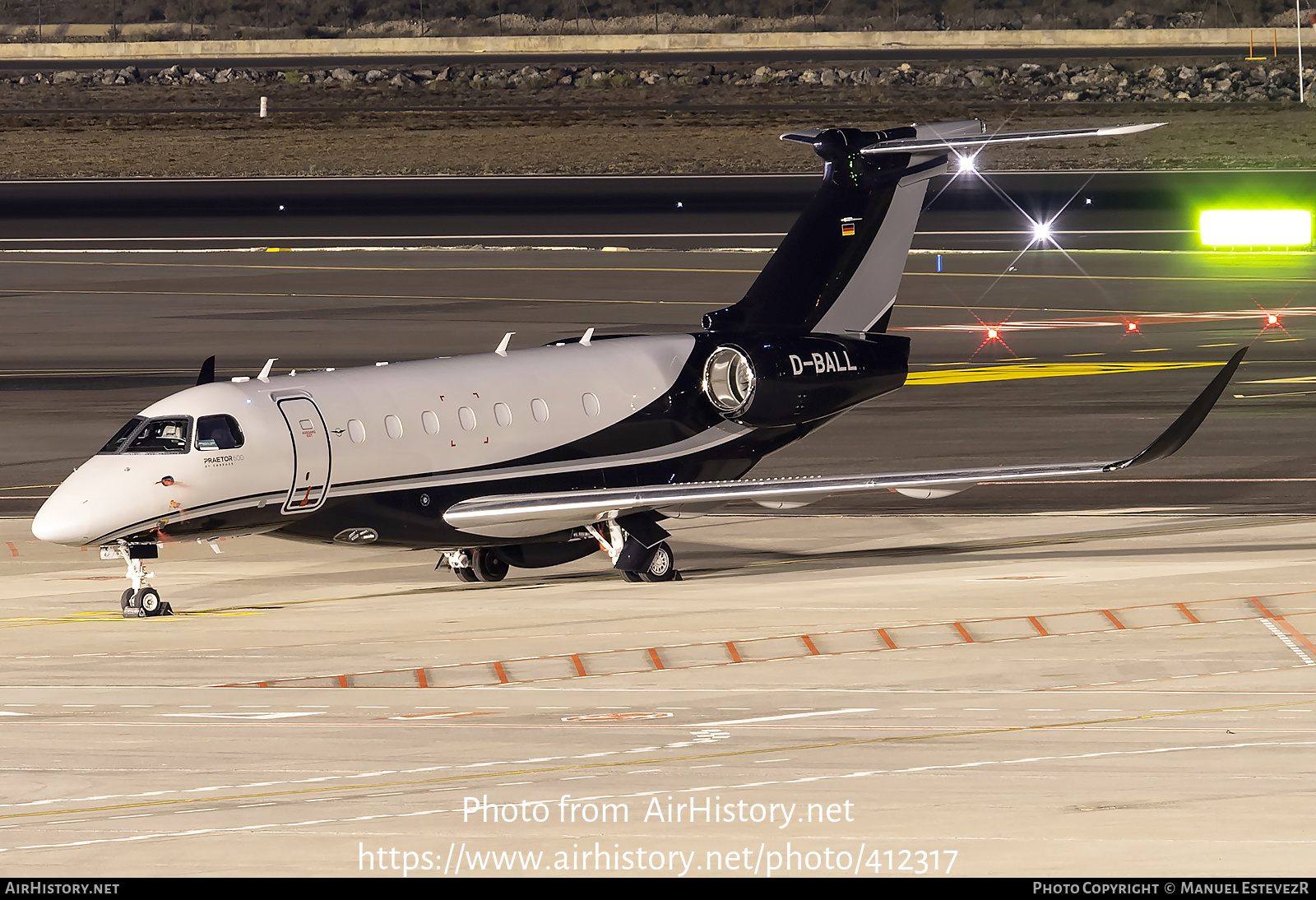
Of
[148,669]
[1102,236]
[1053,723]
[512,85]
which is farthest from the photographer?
[512,85]

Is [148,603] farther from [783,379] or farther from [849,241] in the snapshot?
[849,241]

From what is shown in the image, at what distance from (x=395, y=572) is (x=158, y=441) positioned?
4798 mm

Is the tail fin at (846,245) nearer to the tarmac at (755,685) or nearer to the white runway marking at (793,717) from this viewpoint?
the tarmac at (755,685)

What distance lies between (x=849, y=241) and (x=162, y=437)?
11.7 meters

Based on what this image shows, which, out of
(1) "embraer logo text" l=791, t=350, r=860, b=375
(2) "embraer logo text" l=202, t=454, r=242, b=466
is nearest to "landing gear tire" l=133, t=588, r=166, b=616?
(2) "embraer logo text" l=202, t=454, r=242, b=466

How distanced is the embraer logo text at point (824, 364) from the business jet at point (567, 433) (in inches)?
1.2

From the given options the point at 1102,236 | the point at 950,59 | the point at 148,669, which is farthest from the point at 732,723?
the point at 950,59

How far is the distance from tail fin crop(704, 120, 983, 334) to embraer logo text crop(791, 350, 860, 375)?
3.69 feet

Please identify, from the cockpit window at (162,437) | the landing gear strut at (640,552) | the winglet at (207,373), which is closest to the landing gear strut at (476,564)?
the landing gear strut at (640,552)

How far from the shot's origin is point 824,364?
28.5 m

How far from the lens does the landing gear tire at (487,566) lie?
26.7 metres

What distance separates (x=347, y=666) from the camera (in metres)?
20.3
